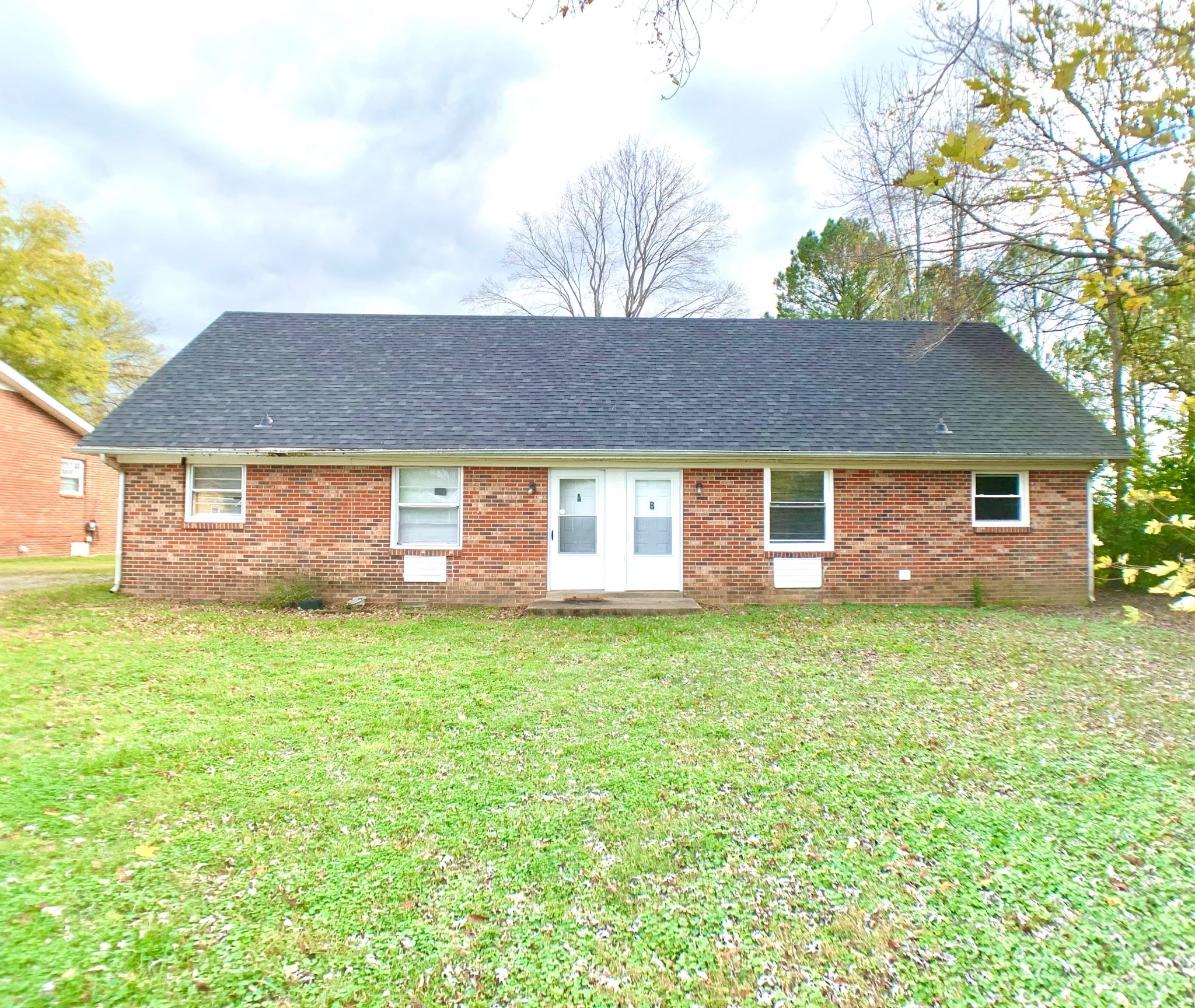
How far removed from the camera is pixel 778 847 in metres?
3.20

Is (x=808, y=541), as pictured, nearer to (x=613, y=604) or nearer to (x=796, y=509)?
(x=796, y=509)

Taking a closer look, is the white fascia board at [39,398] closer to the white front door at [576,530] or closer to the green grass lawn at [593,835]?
the white front door at [576,530]

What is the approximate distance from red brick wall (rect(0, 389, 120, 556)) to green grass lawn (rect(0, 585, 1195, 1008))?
16088 mm

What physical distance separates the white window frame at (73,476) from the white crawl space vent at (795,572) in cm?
2190

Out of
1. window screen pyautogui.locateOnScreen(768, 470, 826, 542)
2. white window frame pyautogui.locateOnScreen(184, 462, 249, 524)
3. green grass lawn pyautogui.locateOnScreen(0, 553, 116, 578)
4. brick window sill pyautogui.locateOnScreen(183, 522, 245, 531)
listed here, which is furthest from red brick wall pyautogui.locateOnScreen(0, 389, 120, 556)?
window screen pyautogui.locateOnScreen(768, 470, 826, 542)

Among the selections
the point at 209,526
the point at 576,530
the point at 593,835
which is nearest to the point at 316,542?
the point at 209,526

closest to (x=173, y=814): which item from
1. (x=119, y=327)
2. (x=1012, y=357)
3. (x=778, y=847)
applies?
(x=778, y=847)

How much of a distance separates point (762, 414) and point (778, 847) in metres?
9.41

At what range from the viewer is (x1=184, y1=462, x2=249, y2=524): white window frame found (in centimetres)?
1102

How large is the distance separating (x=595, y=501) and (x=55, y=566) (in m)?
15.1

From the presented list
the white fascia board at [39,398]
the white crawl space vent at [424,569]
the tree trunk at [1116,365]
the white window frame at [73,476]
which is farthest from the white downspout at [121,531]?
the tree trunk at [1116,365]

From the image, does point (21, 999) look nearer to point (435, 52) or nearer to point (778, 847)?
point (778, 847)

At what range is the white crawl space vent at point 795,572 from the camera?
11062 millimetres

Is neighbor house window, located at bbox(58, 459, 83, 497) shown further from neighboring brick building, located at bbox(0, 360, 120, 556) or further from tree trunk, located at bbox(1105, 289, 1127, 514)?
tree trunk, located at bbox(1105, 289, 1127, 514)
